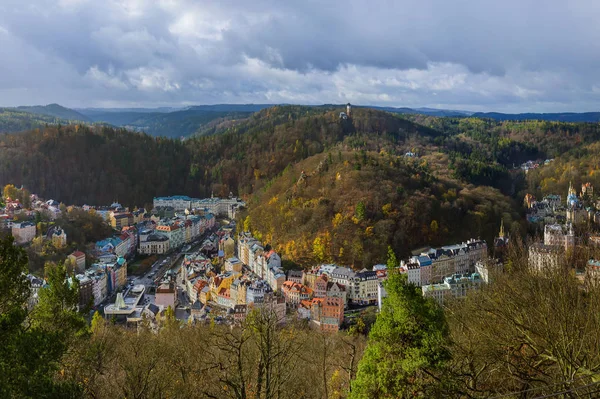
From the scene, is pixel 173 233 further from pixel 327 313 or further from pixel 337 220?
pixel 327 313

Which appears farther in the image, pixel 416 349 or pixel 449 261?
pixel 449 261

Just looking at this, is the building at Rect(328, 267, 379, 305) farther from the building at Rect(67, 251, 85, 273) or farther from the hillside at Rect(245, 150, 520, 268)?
the building at Rect(67, 251, 85, 273)

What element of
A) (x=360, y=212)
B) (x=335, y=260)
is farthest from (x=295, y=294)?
(x=360, y=212)

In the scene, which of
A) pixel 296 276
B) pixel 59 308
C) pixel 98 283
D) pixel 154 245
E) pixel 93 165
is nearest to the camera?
pixel 59 308

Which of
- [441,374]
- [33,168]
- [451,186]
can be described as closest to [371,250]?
[451,186]

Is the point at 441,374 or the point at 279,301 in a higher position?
the point at 441,374

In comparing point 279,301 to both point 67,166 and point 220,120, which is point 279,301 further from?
point 220,120
